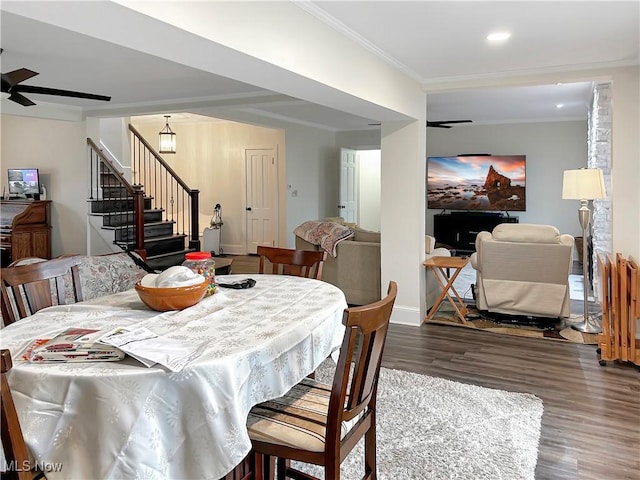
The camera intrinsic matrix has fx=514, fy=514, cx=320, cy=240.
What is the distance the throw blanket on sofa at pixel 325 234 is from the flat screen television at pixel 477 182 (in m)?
4.24

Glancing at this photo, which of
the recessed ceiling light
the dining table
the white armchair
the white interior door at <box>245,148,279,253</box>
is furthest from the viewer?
the white interior door at <box>245,148,279,253</box>

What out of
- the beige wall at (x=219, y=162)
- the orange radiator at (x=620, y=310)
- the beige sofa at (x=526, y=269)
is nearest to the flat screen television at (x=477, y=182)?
the beige wall at (x=219, y=162)

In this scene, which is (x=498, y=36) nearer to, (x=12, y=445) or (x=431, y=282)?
(x=431, y=282)

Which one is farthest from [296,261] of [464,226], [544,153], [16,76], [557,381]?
[544,153]

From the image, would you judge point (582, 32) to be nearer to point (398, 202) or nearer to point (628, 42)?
point (628, 42)

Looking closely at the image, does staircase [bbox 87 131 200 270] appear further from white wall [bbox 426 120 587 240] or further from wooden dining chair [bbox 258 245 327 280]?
white wall [bbox 426 120 587 240]

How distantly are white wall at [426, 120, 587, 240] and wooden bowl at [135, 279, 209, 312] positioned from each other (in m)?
8.31

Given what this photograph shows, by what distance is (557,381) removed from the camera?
360 cm

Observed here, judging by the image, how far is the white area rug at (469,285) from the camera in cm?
624

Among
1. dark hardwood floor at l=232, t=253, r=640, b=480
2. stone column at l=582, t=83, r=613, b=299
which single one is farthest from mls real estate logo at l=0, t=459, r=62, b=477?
stone column at l=582, t=83, r=613, b=299

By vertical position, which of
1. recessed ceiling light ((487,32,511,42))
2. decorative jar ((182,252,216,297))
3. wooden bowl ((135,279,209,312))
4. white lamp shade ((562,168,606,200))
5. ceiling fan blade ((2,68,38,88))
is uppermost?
recessed ceiling light ((487,32,511,42))

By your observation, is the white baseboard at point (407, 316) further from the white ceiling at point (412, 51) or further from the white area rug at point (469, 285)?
the white ceiling at point (412, 51)

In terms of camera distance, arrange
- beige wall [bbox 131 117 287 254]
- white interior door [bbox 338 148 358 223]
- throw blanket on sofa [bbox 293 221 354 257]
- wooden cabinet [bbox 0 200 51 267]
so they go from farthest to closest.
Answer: white interior door [bbox 338 148 358 223] < beige wall [bbox 131 117 287 254] < wooden cabinet [bbox 0 200 51 267] < throw blanket on sofa [bbox 293 221 354 257]

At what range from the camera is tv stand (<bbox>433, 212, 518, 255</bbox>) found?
9219 mm
